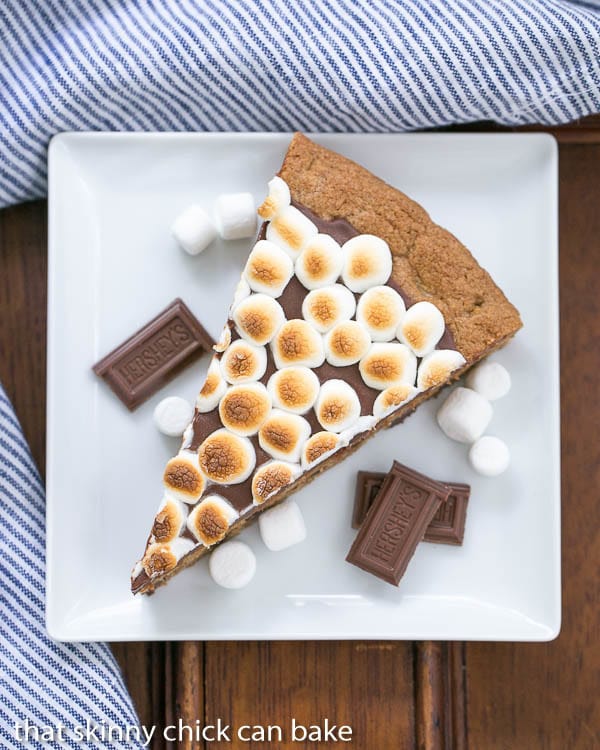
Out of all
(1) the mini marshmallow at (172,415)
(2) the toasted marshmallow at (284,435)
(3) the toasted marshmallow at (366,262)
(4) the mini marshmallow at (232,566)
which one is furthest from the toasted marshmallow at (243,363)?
(4) the mini marshmallow at (232,566)

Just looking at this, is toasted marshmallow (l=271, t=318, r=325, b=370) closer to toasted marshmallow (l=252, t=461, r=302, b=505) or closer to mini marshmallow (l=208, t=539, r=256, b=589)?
toasted marshmallow (l=252, t=461, r=302, b=505)

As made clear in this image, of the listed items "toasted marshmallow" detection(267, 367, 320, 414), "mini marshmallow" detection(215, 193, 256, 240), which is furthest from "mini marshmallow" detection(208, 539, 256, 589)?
"mini marshmallow" detection(215, 193, 256, 240)

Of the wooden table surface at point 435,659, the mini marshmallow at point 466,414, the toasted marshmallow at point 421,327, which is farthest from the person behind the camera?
the wooden table surface at point 435,659

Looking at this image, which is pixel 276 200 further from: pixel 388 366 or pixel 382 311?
pixel 388 366

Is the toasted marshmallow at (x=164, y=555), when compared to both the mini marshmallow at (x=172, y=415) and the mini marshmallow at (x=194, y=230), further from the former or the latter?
the mini marshmallow at (x=194, y=230)

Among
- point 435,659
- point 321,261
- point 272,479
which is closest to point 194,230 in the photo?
point 321,261

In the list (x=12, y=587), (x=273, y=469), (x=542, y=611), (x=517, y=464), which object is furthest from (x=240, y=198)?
(x=542, y=611)

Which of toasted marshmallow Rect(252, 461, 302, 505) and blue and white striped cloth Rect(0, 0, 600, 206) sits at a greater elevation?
blue and white striped cloth Rect(0, 0, 600, 206)

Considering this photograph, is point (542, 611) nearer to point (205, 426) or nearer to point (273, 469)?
point (273, 469)
